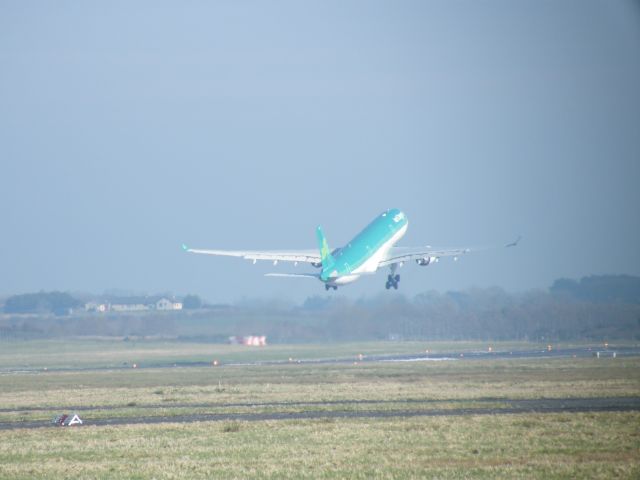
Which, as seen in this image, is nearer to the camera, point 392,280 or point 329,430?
point 329,430

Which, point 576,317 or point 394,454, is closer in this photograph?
point 394,454

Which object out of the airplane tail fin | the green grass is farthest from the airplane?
the green grass

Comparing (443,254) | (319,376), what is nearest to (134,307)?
(443,254)

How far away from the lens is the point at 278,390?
68125 mm

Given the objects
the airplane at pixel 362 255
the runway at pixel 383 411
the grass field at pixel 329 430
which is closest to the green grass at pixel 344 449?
the grass field at pixel 329 430

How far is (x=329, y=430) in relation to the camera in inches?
1688

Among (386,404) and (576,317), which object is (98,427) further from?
(576,317)

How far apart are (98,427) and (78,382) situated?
3659 cm

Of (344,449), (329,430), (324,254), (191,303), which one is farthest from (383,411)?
(191,303)

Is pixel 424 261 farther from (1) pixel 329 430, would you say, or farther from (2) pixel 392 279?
(1) pixel 329 430

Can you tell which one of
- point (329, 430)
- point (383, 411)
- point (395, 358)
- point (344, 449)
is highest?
point (395, 358)

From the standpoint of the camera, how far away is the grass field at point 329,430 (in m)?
33.8

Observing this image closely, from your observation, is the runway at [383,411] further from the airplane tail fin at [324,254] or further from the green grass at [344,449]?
the airplane tail fin at [324,254]

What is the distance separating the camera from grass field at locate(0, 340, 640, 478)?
33812mm
